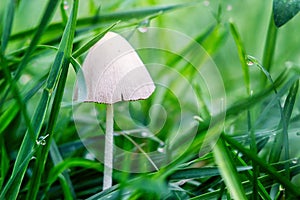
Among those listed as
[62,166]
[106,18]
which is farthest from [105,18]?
[62,166]

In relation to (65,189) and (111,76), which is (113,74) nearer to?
(111,76)

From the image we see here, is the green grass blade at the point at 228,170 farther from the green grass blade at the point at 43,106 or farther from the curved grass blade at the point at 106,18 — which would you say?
the curved grass blade at the point at 106,18

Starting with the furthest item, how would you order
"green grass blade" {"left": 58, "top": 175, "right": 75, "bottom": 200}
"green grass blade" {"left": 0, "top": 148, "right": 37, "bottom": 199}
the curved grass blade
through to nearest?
the curved grass blade
"green grass blade" {"left": 58, "top": 175, "right": 75, "bottom": 200}
"green grass blade" {"left": 0, "top": 148, "right": 37, "bottom": 199}

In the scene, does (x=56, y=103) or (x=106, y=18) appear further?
(x=106, y=18)

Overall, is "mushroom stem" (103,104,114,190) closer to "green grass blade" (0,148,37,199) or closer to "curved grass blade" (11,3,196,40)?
"green grass blade" (0,148,37,199)

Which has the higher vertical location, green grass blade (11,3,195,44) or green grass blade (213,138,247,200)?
green grass blade (11,3,195,44)

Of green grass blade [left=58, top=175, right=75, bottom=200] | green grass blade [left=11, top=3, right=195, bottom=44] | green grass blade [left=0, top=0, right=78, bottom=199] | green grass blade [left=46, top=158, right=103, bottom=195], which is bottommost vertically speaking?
green grass blade [left=58, top=175, right=75, bottom=200]

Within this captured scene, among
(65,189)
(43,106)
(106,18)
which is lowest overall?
(65,189)

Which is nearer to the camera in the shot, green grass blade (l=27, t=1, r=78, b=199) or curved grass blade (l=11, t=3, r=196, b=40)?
green grass blade (l=27, t=1, r=78, b=199)

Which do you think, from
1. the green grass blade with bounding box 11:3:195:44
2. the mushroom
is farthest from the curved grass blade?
the mushroom
